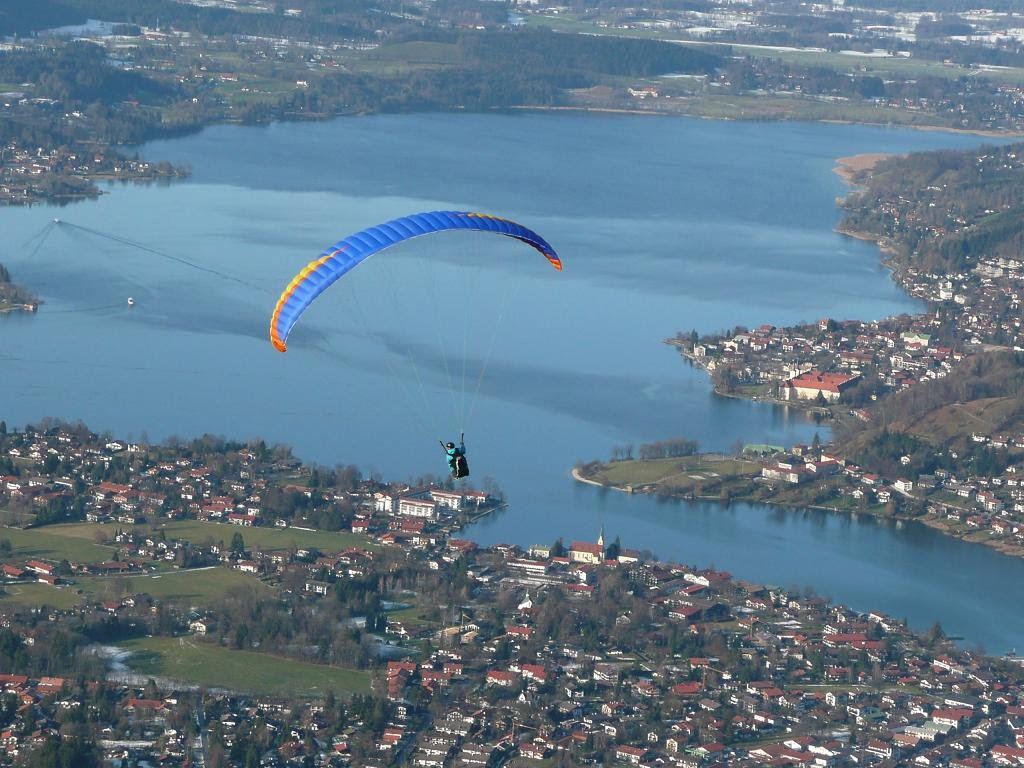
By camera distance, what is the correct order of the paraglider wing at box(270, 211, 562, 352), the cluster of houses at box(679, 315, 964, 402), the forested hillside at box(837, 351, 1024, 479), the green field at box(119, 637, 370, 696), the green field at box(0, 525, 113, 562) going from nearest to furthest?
the paraglider wing at box(270, 211, 562, 352) < the green field at box(119, 637, 370, 696) < the green field at box(0, 525, 113, 562) < the forested hillside at box(837, 351, 1024, 479) < the cluster of houses at box(679, 315, 964, 402)

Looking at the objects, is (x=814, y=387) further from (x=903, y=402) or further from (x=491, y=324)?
(x=491, y=324)

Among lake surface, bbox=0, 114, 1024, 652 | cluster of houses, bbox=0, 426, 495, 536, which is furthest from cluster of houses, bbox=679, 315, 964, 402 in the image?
cluster of houses, bbox=0, 426, 495, 536

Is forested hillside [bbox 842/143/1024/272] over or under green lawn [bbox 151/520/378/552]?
over

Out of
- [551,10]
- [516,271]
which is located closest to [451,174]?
[516,271]

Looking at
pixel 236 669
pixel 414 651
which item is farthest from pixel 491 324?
pixel 236 669

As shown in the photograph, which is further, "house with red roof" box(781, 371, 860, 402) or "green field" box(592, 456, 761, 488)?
"house with red roof" box(781, 371, 860, 402)

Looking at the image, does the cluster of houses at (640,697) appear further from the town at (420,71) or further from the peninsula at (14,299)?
the town at (420,71)

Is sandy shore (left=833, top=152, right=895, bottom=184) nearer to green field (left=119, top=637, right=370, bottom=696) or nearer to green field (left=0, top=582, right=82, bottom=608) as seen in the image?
green field (left=0, top=582, right=82, bottom=608)
